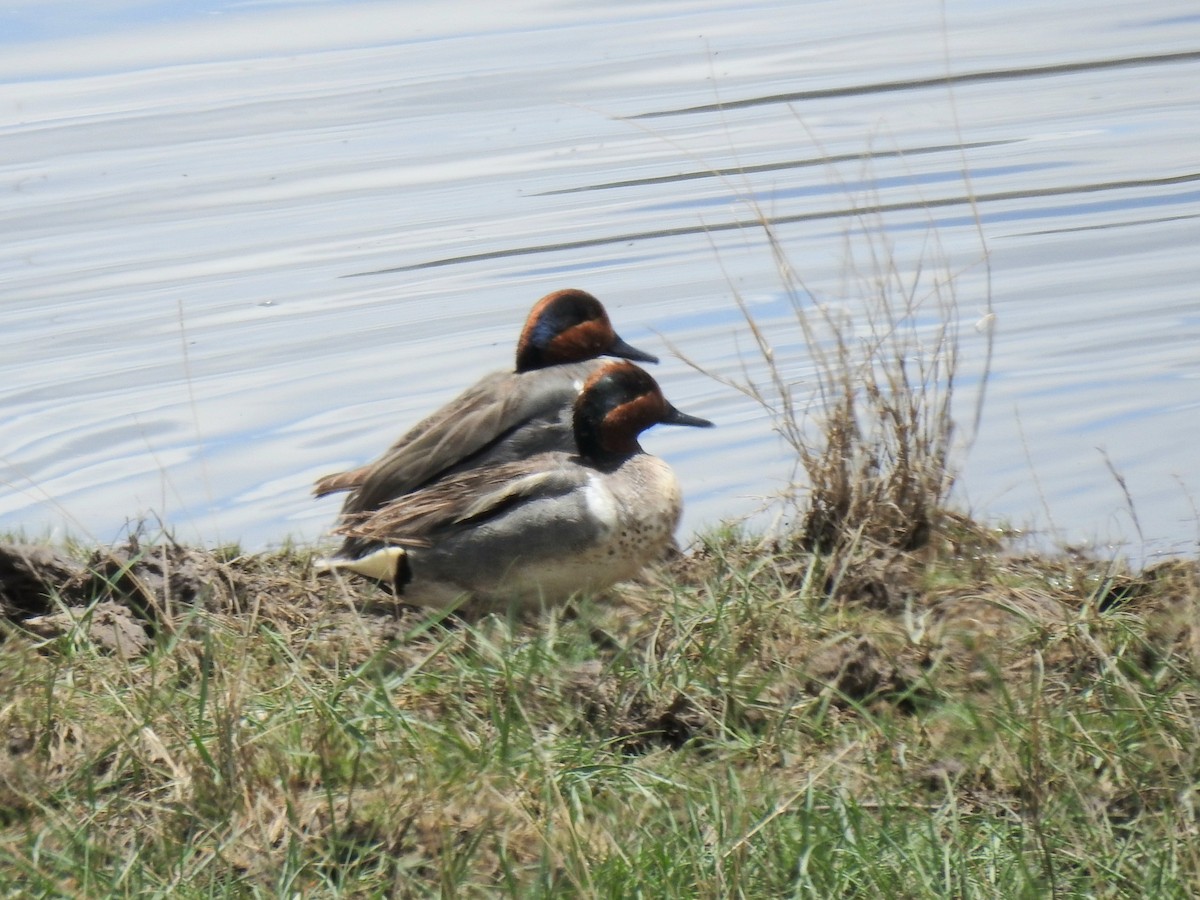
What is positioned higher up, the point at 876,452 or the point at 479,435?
the point at 479,435

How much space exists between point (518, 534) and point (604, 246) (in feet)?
16.3

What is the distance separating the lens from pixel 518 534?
15.3 ft

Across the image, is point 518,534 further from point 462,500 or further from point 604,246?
point 604,246

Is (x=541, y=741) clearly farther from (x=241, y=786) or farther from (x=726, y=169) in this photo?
(x=726, y=169)

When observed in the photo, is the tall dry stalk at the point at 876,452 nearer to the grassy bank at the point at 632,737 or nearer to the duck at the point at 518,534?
the grassy bank at the point at 632,737

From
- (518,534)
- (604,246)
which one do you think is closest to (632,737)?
(518,534)

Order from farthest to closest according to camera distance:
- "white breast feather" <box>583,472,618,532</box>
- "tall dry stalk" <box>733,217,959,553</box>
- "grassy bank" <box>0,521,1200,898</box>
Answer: "tall dry stalk" <box>733,217,959,553</box>
"white breast feather" <box>583,472,618,532</box>
"grassy bank" <box>0,521,1200,898</box>

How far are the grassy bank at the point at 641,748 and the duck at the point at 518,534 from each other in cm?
24

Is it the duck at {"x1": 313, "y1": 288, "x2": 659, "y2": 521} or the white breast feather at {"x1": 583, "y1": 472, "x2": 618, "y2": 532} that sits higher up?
the duck at {"x1": 313, "y1": 288, "x2": 659, "y2": 521}

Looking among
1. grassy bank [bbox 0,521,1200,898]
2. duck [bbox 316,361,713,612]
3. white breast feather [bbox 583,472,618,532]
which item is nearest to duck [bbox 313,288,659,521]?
duck [bbox 316,361,713,612]

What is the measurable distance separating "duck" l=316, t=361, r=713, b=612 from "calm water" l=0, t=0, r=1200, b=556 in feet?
2.17

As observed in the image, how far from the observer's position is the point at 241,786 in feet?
10.3

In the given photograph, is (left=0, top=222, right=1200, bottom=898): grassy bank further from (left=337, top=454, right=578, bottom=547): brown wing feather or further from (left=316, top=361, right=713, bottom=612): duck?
(left=337, top=454, right=578, bottom=547): brown wing feather

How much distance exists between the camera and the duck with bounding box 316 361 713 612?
183 inches
